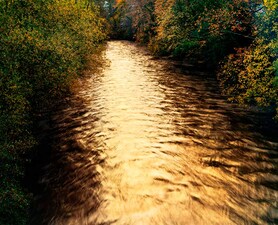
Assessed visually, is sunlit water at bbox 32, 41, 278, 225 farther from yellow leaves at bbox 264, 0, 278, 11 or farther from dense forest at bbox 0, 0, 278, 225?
yellow leaves at bbox 264, 0, 278, 11

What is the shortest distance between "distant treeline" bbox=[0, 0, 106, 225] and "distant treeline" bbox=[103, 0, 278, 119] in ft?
34.8

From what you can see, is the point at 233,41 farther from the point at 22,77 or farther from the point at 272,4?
the point at 22,77

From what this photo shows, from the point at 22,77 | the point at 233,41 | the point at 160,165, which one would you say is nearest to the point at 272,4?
the point at 160,165

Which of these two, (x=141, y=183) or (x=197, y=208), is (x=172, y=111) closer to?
(x=141, y=183)

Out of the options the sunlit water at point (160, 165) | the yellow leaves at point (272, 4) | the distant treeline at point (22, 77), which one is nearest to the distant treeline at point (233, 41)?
the yellow leaves at point (272, 4)

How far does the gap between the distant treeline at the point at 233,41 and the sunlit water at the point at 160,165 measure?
1.76 meters

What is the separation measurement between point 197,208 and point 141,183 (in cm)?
221

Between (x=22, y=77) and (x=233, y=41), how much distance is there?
17.9m

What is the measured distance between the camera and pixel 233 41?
23.4m

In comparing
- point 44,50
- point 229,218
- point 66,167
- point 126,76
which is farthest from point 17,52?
point 126,76

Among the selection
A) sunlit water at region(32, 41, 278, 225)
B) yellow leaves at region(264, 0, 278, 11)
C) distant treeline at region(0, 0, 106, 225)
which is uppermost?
yellow leaves at region(264, 0, 278, 11)

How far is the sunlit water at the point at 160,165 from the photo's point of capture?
26.6 feet

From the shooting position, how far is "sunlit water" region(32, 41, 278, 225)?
8109 mm

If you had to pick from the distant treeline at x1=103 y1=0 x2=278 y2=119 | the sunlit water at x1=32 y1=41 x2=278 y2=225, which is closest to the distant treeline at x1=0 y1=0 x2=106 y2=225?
the sunlit water at x1=32 y1=41 x2=278 y2=225
